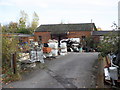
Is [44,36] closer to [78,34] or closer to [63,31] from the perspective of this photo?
[63,31]

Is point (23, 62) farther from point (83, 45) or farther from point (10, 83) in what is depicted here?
point (83, 45)

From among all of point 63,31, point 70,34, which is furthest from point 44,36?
point 70,34

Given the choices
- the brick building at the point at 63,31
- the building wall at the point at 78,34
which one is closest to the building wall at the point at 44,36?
the brick building at the point at 63,31

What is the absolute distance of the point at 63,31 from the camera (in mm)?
28219

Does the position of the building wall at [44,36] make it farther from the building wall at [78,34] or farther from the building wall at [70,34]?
the building wall at [78,34]

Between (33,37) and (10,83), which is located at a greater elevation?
(33,37)

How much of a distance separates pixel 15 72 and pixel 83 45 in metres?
17.2

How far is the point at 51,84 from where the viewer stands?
604 cm

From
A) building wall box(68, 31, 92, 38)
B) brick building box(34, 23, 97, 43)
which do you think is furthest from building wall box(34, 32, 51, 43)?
building wall box(68, 31, 92, 38)

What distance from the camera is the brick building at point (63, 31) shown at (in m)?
27.0

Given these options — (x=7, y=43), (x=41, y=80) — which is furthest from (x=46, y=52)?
(x=41, y=80)

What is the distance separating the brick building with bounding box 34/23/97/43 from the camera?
2705 centimetres

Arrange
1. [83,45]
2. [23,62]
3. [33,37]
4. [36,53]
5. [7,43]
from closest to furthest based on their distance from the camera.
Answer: [7,43]
[23,62]
[36,53]
[83,45]
[33,37]

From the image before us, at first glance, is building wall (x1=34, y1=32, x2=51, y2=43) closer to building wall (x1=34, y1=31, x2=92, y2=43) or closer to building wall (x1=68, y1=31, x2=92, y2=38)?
building wall (x1=34, y1=31, x2=92, y2=43)
